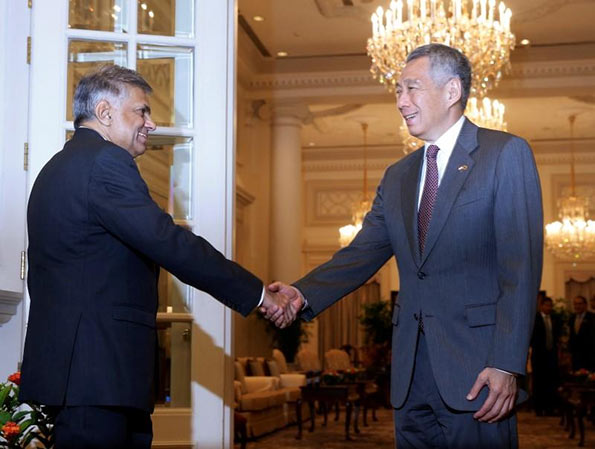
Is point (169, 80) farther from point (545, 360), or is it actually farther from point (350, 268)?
point (545, 360)

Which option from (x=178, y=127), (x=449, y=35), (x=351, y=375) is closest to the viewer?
(x=178, y=127)

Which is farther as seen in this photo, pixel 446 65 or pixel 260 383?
pixel 260 383

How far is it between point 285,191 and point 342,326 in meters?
6.47

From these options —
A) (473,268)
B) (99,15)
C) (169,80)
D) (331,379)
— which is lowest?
(331,379)

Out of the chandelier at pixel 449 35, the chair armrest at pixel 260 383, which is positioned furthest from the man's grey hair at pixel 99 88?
the chair armrest at pixel 260 383

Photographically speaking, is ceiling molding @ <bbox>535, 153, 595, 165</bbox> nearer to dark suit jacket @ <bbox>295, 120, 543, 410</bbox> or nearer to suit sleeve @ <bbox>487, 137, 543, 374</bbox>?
dark suit jacket @ <bbox>295, 120, 543, 410</bbox>

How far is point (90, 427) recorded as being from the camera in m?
2.44

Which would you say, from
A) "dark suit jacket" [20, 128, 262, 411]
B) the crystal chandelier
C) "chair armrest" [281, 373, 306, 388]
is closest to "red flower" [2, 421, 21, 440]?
"dark suit jacket" [20, 128, 262, 411]

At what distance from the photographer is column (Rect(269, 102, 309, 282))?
1351 centimetres

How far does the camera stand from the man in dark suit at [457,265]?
2439 mm

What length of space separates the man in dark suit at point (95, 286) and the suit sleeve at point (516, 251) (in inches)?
33.8

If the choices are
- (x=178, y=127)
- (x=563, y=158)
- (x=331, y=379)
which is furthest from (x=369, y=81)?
(x=178, y=127)

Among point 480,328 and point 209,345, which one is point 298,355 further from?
point 480,328

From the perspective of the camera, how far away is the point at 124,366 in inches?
97.9
